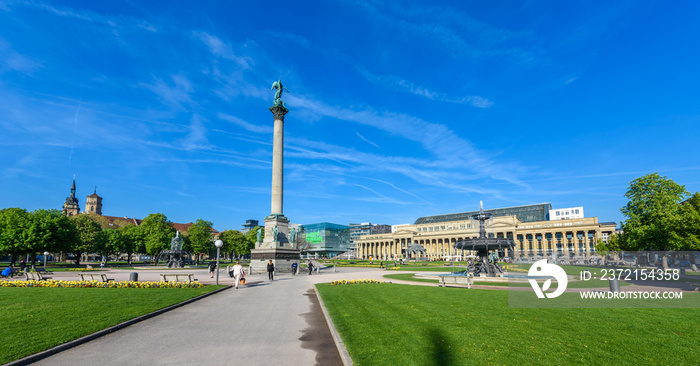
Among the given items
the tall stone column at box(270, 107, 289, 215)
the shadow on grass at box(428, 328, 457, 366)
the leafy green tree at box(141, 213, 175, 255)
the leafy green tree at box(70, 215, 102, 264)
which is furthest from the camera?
the leafy green tree at box(141, 213, 175, 255)

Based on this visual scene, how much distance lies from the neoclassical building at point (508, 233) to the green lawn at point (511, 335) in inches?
3539

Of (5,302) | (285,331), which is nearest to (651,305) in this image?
(285,331)

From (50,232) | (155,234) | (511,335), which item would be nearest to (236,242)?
(155,234)

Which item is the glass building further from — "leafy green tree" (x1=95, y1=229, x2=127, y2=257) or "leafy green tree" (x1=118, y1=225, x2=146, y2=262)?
"leafy green tree" (x1=95, y1=229, x2=127, y2=257)

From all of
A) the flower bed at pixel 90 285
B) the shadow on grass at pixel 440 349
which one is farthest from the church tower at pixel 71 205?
the shadow on grass at pixel 440 349

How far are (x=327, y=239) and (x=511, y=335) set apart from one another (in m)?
156

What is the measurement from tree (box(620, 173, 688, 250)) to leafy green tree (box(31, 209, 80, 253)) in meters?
78.4

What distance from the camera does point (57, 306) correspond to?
46.1 ft

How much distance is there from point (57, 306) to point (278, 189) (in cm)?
3027

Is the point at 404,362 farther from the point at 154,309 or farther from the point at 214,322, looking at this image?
the point at 154,309

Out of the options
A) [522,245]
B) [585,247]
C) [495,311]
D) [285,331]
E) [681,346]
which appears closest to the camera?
[681,346]

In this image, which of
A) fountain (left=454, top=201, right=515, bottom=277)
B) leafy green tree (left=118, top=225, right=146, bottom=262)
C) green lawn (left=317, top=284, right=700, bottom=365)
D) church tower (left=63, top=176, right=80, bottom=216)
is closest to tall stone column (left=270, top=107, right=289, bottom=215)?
fountain (left=454, top=201, right=515, bottom=277)

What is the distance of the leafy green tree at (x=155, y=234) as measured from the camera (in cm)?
7312

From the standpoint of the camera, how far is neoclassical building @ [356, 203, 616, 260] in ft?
386
